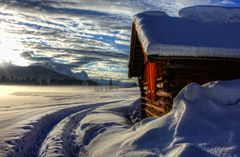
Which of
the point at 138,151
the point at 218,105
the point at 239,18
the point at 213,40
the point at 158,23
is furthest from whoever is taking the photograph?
the point at 239,18

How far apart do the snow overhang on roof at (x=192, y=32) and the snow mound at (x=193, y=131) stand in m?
1.07

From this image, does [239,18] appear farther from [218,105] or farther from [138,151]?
[138,151]

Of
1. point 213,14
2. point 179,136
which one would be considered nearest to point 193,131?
point 179,136

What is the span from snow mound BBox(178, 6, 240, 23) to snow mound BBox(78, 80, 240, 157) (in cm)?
446

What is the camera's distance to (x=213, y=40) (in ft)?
37.8

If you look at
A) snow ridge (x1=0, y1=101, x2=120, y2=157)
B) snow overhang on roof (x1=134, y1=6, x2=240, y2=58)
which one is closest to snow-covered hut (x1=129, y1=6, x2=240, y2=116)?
snow overhang on roof (x1=134, y1=6, x2=240, y2=58)

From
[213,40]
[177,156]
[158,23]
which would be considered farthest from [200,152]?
[158,23]

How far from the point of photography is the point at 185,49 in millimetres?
10617

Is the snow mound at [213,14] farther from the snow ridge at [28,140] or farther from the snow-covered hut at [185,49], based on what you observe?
the snow ridge at [28,140]

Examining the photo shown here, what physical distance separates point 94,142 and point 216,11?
7343 millimetres

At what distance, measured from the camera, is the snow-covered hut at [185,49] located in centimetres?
1066

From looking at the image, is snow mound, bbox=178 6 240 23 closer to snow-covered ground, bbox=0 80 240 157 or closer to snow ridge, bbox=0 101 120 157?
snow-covered ground, bbox=0 80 240 157

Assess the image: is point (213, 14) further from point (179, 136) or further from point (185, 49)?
point (179, 136)

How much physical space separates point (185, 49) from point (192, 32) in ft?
5.64
